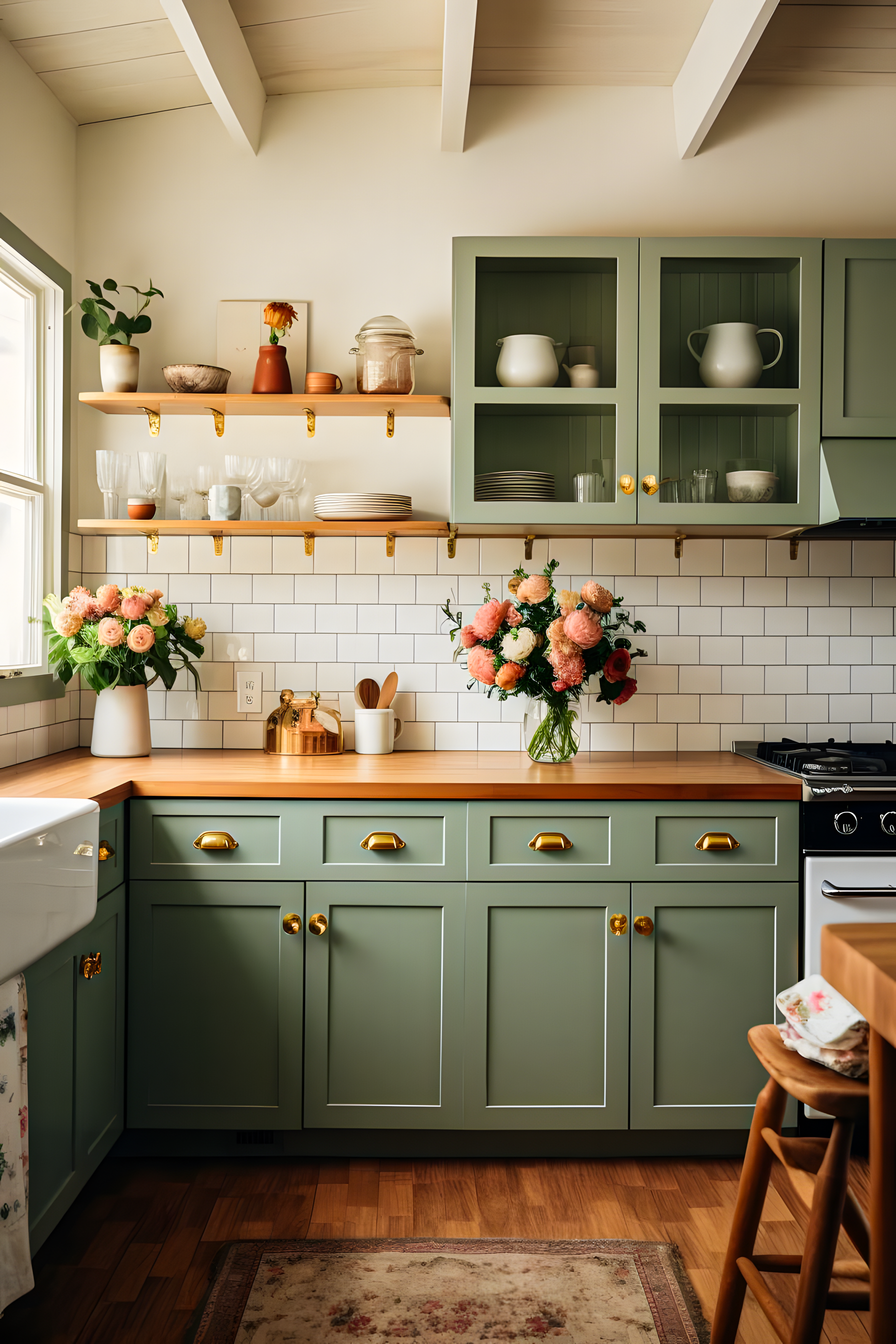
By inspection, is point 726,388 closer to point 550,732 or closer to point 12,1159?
point 550,732

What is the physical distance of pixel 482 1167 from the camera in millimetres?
2408

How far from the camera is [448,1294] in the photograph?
6.30 ft

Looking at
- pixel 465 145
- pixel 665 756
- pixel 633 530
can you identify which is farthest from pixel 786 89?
pixel 665 756

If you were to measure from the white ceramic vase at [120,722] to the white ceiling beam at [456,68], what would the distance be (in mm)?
1845

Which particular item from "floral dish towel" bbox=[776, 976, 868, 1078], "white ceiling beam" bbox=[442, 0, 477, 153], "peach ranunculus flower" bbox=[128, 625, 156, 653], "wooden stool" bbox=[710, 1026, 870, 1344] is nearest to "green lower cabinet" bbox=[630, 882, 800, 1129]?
"wooden stool" bbox=[710, 1026, 870, 1344]

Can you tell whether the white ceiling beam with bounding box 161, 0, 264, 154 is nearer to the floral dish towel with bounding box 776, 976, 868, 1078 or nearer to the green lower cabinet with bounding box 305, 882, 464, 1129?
the green lower cabinet with bounding box 305, 882, 464, 1129

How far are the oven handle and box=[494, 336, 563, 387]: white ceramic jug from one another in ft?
4.89

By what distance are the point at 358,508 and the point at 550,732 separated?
83 centimetres

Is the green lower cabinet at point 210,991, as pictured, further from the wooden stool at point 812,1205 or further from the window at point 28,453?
the wooden stool at point 812,1205

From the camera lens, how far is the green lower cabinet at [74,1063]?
184cm

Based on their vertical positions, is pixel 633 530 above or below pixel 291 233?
below

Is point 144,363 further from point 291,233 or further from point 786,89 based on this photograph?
point 786,89

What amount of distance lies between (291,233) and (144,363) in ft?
1.97

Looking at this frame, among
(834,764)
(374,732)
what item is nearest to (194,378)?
(374,732)
